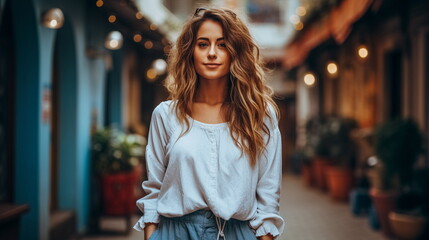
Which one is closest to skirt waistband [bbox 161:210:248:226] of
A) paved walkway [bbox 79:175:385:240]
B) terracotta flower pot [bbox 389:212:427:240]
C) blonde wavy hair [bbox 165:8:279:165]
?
blonde wavy hair [bbox 165:8:279:165]

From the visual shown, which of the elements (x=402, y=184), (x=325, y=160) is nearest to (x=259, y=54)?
(x=402, y=184)

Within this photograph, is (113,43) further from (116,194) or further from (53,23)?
(53,23)

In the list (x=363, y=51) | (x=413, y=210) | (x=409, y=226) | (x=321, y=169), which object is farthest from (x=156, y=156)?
(x=321, y=169)

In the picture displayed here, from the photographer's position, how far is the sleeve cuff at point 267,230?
2566 mm

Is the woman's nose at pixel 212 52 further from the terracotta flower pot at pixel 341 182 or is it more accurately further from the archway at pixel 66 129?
the terracotta flower pot at pixel 341 182

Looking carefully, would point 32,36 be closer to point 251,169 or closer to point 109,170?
point 109,170

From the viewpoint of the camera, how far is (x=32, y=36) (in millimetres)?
6219

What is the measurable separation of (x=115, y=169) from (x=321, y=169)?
7.35m

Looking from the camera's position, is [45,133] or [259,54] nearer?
[259,54]

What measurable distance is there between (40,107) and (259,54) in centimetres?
416

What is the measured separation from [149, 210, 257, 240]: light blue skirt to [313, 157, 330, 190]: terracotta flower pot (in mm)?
11660

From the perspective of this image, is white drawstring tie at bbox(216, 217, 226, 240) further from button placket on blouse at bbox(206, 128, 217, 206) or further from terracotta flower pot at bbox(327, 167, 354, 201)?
terracotta flower pot at bbox(327, 167, 354, 201)

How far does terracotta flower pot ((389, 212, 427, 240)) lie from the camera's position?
7250 millimetres

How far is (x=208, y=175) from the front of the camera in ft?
8.23
